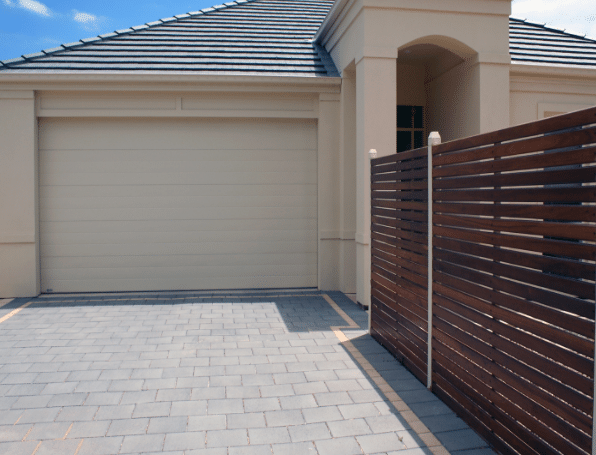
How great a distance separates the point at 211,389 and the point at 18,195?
6295 mm

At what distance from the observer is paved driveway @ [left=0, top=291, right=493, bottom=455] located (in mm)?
3666

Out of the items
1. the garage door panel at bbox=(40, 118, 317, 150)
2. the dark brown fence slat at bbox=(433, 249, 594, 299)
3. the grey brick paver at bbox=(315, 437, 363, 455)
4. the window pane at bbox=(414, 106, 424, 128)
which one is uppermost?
the window pane at bbox=(414, 106, 424, 128)

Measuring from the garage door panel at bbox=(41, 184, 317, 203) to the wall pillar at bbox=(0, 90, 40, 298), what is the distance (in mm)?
425

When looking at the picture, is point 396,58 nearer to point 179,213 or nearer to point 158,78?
point 158,78

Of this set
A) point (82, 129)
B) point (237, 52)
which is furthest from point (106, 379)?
point (237, 52)

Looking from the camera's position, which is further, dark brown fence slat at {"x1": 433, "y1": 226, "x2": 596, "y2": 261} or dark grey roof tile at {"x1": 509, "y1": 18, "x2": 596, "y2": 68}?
dark grey roof tile at {"x1": 509, "y1": 18, "x2": 596, "y2": 68}

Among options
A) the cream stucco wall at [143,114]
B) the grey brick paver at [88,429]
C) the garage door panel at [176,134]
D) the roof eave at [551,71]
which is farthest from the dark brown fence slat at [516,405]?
the roof eave at [551,71]

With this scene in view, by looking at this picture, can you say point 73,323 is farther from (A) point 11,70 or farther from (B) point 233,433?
(A) point 11,70

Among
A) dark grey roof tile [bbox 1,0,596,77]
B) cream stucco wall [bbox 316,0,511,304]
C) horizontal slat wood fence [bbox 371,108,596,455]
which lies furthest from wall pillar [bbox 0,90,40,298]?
horizontal slat wood fence [bbox 371,108,596,455]

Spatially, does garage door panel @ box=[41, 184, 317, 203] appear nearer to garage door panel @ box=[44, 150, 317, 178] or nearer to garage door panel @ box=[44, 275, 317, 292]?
garage door panel @ box=[44, 150, 317, 178]

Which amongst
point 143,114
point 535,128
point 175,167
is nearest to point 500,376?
point 535,128

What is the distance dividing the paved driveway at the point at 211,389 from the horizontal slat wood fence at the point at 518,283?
0.42 metres

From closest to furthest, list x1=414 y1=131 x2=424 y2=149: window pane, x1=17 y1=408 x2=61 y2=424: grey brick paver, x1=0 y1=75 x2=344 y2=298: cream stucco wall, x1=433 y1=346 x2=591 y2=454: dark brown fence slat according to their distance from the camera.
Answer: x1=433 y1=346 x2=591 y2=454: dark brown fence slat < x1=17 y1=408 x2=61 y2=424: grey brick paver < x1=0 y1=75 x2=344 y2=298: cream stucco wall < x1=414 y1=131 x2=424 y2=149: window pane

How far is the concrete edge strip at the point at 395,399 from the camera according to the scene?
3604mm
